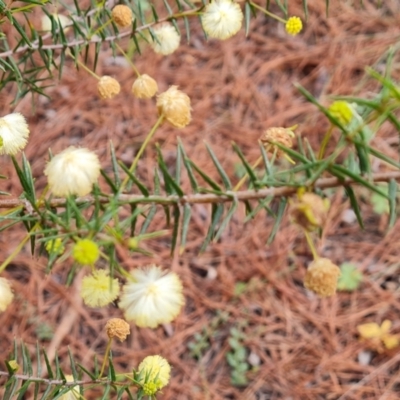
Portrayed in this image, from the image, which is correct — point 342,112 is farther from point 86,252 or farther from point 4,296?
point 4,296

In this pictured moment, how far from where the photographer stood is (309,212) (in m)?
0.66

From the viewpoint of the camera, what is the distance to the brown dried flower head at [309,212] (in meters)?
0.66

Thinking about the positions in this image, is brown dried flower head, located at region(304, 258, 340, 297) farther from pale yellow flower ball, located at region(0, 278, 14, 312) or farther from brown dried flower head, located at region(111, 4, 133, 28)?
brown dried flower head, located at region(111, 4, 133, 28)

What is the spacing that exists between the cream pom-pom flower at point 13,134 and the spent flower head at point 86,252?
352 millimetres

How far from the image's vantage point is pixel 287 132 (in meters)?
0.87

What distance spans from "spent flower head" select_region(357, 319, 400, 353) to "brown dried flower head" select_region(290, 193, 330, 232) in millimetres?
1475

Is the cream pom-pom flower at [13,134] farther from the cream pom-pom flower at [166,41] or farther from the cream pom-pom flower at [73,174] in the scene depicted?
the cream pom-pom flower at [166,41]

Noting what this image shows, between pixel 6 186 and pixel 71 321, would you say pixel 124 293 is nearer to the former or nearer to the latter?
pixel 71 321

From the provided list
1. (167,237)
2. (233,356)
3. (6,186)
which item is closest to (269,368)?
(233,356)

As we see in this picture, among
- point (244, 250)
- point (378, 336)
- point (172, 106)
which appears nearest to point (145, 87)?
point (172, 106)

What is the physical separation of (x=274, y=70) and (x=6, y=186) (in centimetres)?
126

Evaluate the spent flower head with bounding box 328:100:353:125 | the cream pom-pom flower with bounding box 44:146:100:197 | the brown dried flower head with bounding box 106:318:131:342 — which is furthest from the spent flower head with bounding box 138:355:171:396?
the spent flower head with bounding box 328:100:353:125

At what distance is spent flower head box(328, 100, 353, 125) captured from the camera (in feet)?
2.31

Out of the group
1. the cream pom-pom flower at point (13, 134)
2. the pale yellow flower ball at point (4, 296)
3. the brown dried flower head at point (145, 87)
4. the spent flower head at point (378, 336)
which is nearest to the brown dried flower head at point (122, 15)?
the brown dried flower head at point (145, 87)
